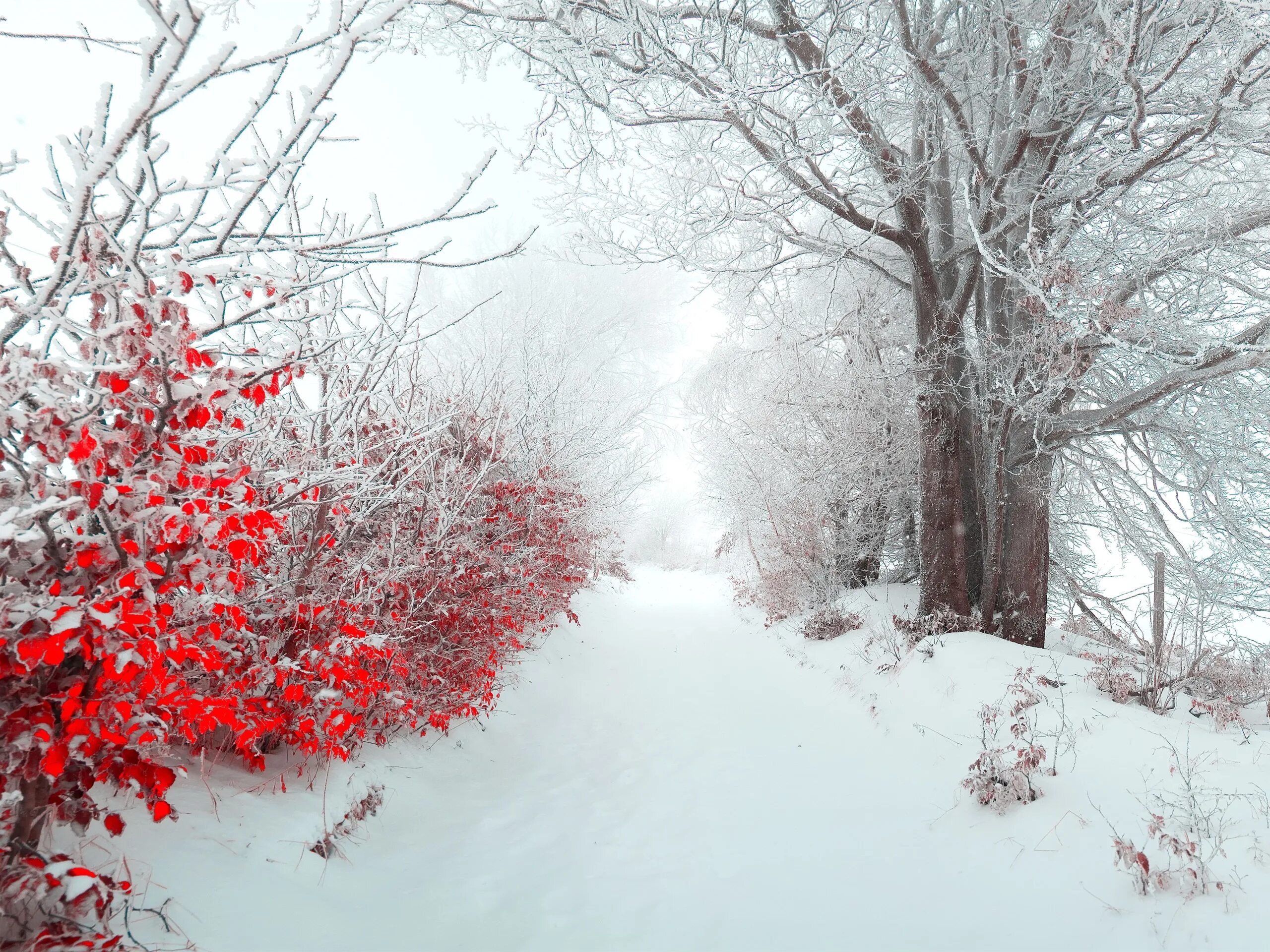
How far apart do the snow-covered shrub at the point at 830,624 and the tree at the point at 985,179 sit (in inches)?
49.5

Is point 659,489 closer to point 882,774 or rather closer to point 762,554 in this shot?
point 762,554

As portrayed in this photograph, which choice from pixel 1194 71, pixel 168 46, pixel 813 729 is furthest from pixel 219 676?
pixel 1194 71

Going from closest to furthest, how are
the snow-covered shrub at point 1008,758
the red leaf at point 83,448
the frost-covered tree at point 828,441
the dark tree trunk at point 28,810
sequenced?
the red leaf at point 83,448
the dark tree trunk at point 28,810
the snow-covered shrub at point 1008,758
the frost-covered tree at point 828,441

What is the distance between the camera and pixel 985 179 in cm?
511

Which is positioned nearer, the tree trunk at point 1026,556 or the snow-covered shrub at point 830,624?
the tree trunk at point 1026,556

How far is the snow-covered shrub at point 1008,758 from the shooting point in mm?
3162

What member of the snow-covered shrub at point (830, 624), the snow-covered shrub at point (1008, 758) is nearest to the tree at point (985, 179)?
the snow-covered shrub at point (830, 624)

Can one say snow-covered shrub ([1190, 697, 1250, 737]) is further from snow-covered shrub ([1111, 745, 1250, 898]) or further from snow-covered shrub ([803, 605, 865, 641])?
snow-covered shrub ([803, 605, 865, 641])

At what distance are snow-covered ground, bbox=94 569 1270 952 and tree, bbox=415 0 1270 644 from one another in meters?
2.05

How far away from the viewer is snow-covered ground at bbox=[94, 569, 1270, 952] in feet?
7.41

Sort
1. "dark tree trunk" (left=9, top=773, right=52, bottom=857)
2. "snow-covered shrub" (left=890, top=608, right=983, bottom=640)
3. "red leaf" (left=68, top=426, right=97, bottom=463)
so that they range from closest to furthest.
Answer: "red leaf" (left=68, top=426, right=97, bottom=463)
"dark tree trunk" (left=9, top=773, right=52, bottom=857)
"snow-covered shrub" (left=890, top=608, right=983, bottom=640)

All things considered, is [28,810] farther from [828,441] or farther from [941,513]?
[828,441]

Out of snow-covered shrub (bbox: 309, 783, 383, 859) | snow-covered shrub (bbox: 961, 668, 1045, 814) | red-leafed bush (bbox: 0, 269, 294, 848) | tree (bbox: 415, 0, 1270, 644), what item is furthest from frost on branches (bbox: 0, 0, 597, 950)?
snow-covered shrub (bbox: 961, 668, 1045, 814)

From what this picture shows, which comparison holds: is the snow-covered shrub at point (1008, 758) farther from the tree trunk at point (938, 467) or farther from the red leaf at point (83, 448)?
the red leaf at point (83, 448)
